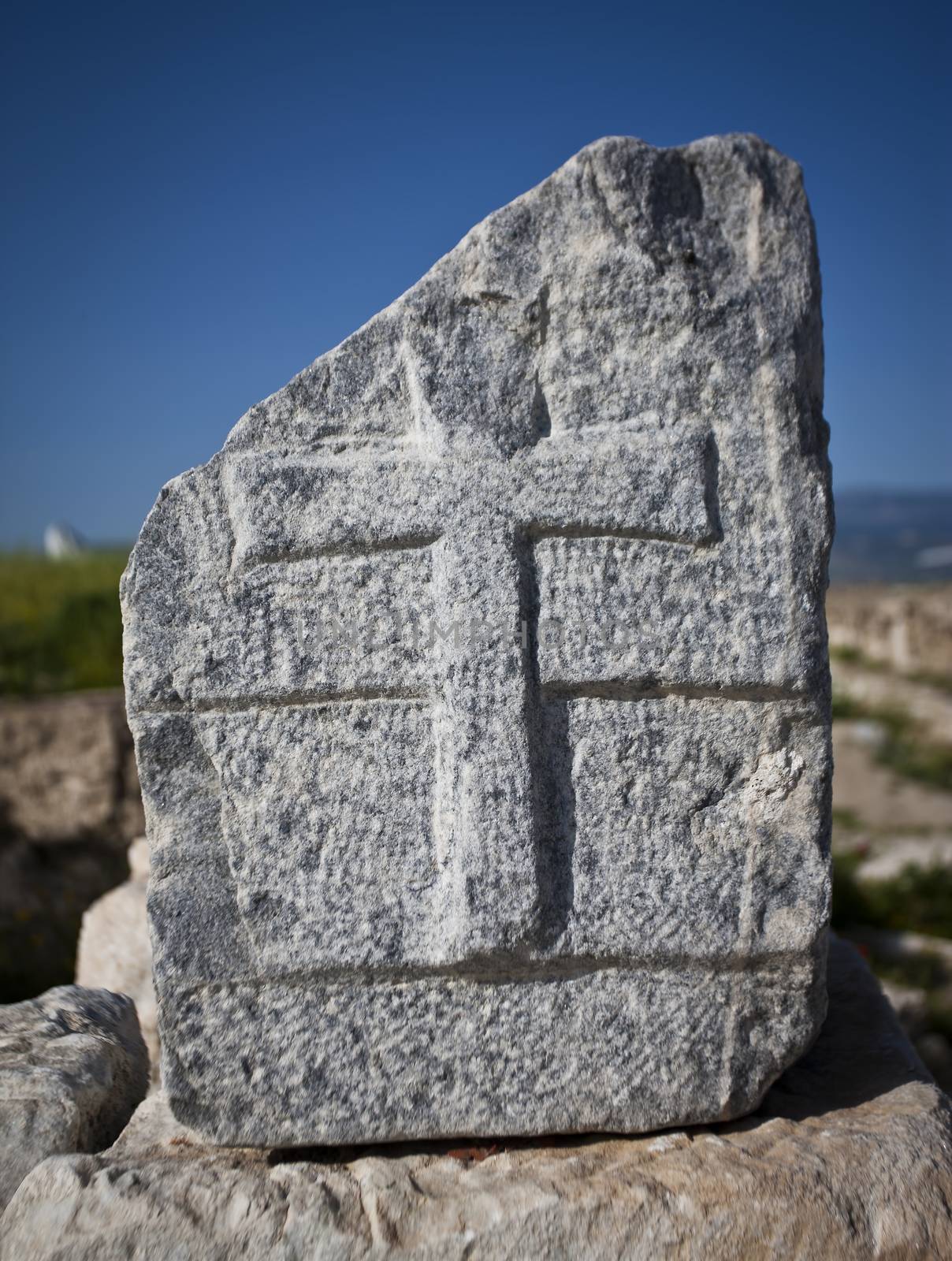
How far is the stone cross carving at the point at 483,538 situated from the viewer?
5.08ft

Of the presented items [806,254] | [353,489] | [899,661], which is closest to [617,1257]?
[353,489]

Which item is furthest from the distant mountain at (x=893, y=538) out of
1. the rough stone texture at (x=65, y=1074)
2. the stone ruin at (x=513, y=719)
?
the rough stone texture at (x=65, y=1074)

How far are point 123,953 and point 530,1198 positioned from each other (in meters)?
1.44

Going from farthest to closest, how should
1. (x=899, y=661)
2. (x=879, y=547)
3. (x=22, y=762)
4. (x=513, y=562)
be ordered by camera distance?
1. (x=879, y=547)
2. (x=899, y=661)
3. (x=22, y=762)
4. (x=513, y=562)

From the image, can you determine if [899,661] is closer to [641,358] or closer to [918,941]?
[918,941]

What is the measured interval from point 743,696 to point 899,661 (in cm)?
596

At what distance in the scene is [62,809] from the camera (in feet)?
14.2

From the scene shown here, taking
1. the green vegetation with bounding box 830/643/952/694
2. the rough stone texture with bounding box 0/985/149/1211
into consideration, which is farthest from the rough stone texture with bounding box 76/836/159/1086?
the green vegetation with bounding box 830/643/952/694

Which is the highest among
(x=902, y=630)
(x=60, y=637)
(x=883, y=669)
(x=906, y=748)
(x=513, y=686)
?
(x=60, y=637)

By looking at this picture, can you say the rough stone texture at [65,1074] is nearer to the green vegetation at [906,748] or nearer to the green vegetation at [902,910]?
the green vegetation at [902,910]

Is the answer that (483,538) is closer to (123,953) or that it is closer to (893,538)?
(123,953)

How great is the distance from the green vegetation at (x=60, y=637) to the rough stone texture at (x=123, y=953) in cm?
240

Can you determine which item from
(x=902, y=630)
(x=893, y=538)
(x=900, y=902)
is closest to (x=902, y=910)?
(x=900, y=902)

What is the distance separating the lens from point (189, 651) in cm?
158
